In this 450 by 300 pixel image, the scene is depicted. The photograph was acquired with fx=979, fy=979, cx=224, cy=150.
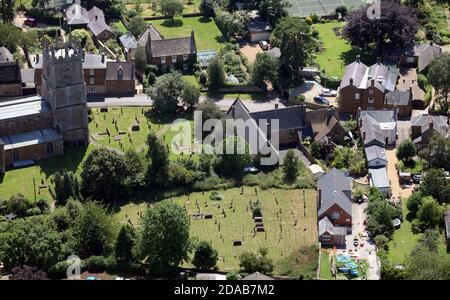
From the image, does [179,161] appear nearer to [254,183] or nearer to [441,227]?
[254,183]

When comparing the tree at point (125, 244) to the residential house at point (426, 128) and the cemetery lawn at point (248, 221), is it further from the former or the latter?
the residential house at point (426, 128)

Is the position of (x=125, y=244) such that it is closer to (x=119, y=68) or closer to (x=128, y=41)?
(x=119, y=68)

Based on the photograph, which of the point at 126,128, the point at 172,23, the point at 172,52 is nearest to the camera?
the point at 126,128

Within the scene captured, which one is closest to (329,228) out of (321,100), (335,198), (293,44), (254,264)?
(335,198)

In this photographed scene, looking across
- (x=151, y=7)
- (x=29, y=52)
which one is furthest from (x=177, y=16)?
(x=29, y=52)

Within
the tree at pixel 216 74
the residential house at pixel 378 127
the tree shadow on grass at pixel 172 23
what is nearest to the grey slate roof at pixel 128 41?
the tree shadow on grass at pixel 172 23

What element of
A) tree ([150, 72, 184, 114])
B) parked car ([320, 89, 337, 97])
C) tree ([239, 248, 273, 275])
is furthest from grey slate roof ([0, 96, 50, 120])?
parked car ([320, 89, 337, 97])

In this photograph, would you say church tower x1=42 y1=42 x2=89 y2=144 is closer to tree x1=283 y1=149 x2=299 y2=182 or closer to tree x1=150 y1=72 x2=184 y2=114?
tree x1=150 y1=72 x2=184 y2=114
